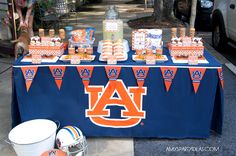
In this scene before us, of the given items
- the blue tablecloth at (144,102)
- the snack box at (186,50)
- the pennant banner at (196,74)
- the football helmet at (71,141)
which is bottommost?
the football helmet at (71,141)

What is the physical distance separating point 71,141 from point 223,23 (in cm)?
480

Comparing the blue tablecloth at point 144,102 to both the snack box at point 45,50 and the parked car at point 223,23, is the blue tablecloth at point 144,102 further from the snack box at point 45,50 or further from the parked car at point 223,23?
the parked car at point 223,23

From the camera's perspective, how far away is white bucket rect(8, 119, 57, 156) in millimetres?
2932

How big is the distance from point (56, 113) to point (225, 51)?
16.5 ft

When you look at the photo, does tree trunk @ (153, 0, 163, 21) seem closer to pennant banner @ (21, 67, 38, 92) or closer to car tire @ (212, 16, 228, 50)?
car tire @ (212, 16, 228, 50)

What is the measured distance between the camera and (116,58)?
3.24 meters

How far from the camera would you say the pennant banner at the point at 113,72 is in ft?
10.5

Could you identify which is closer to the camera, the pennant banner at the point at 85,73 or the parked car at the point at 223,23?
the pennant banner at the point at 85,73

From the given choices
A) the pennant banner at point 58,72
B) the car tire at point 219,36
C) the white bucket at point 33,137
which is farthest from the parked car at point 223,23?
the white bucket at point 33,137

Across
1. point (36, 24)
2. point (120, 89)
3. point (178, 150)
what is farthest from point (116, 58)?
point (36, 24)

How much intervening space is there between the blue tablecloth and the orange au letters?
0.15 feet

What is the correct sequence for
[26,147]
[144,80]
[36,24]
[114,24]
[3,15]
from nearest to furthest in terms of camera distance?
1. [26,147]
2. [144,80]
3. [114,24]
4. [3,15]
5. [36,24]

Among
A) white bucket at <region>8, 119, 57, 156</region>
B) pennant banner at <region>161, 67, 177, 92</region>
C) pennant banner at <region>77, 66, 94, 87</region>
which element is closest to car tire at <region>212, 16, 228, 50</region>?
pennant banner at <region>161, 67, 177, 92</region>

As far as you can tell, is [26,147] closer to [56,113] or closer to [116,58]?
Result: [56,113]
